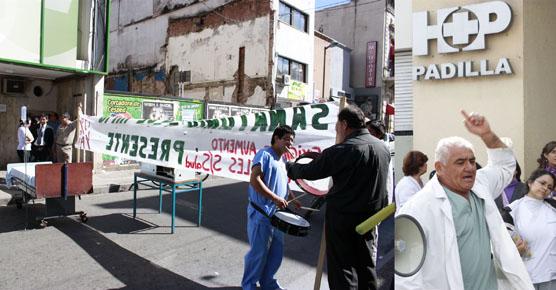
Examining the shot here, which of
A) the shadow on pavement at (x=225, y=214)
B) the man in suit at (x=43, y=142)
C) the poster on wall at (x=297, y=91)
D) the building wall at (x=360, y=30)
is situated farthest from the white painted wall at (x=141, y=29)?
the shadow on pavement at (x=225, y=214)

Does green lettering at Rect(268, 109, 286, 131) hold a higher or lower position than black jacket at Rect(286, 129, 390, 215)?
higher

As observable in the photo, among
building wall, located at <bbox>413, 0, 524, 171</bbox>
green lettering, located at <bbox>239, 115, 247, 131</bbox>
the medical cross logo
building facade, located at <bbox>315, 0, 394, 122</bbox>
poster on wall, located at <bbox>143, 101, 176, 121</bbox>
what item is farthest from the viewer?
building facade, located at <bbox>315, 0, 394, 122</bbox>

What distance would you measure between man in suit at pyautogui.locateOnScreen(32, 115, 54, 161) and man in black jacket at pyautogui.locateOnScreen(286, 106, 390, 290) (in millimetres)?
11237

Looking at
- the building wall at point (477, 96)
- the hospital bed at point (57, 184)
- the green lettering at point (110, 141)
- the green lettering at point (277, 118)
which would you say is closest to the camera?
the green lettering at point (277, 118)

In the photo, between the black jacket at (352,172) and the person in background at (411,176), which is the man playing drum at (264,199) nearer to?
the black jacket at (352,172)

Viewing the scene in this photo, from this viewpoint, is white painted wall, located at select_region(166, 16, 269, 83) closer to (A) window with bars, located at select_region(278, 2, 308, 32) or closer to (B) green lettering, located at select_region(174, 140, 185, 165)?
(A) window with bars, located at select_region(278, 2, 308, 32)

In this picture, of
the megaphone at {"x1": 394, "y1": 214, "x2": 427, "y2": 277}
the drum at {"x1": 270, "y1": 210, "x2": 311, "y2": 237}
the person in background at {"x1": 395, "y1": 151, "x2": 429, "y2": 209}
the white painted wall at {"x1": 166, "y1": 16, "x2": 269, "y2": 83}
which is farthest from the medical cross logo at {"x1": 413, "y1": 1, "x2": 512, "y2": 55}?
the white painted wall at {"x1": 166, "y1": 16, "x2": 269, "y2": 83}

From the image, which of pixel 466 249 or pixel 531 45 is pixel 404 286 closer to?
pixel 466 249

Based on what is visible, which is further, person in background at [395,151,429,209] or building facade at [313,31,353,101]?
building facade at [313,31,353,101]

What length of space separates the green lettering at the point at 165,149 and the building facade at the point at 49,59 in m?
7.61

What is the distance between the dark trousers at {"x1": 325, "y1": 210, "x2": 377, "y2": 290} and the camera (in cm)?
320

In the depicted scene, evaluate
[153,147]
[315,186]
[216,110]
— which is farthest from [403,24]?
[216,110]

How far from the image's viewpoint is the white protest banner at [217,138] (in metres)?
4.24

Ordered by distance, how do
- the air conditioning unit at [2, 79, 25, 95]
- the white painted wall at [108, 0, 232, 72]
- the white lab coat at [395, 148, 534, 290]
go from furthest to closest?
1. the white painted wall at [108, 0, 232, 72]
2. the air conditioning unit at [2, 79, 25, 95]
3. the white lab coat at [395, 148, 534, 290]
